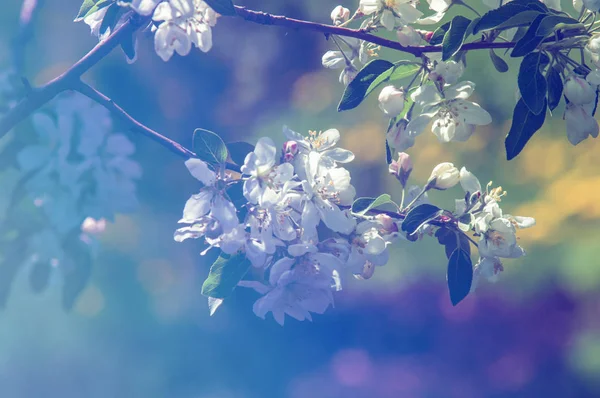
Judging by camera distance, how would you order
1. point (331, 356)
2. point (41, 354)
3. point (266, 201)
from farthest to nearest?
1. point (331, 356)
2. point (41, 354)
3. point (266, 201)

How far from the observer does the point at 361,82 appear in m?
0.71

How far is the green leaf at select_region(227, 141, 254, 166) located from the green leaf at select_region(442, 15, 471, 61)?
0.27 meters

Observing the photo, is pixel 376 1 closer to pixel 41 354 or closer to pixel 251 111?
pixel 251 111

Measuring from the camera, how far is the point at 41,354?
2.98 ft

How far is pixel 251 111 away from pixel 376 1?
444mm

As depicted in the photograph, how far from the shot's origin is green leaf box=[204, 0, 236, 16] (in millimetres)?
647

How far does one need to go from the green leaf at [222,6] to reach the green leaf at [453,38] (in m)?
0.24

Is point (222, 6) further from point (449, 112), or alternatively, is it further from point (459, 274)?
point (459, 274)

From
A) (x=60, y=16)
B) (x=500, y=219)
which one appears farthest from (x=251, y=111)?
(x=500, y=219)

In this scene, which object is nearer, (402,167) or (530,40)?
(530,40)

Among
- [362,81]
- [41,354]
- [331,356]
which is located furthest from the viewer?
[331,356]

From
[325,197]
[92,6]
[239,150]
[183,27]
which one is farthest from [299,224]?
[92,6]

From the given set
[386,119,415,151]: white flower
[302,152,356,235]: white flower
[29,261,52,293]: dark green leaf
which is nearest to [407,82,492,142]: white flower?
[386,119,415,151]: white flower

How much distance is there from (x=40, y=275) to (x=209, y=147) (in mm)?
296
